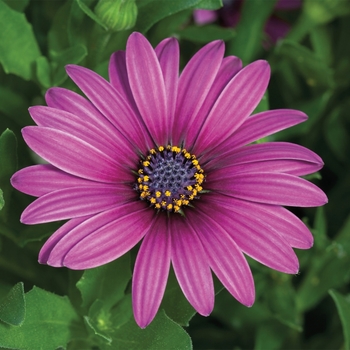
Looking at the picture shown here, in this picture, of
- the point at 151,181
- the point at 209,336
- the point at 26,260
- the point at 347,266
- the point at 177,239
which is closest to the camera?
the point at 177,239

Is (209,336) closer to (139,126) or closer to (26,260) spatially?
(26,260)

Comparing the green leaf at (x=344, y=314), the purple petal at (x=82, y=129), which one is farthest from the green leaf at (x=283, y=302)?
the purple petal at (x=82, y=129)

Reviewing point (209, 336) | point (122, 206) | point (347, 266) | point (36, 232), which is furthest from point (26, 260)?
point (347, 266)

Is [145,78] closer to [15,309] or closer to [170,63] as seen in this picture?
[170,63]

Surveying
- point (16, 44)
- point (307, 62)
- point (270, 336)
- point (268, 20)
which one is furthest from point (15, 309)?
point (268, 20)

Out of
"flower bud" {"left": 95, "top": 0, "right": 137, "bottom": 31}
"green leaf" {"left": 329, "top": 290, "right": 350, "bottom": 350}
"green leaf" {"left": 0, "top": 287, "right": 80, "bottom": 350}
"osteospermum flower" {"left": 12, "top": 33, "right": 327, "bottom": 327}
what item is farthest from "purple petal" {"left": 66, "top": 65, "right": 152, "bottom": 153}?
"green leaf" {"left": 329, "top": 290, "right": 350, "bottom": 350}

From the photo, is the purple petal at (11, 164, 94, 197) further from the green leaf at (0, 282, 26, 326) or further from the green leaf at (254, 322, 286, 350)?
the green leaf at (254, 322, 286, 350)
